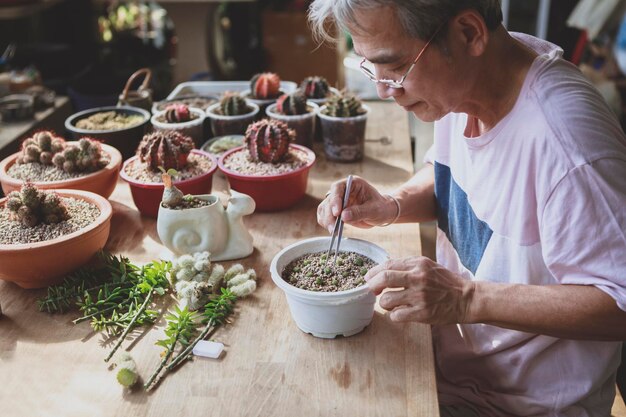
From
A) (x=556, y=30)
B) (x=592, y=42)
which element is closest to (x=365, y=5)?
(x=592, y=42)

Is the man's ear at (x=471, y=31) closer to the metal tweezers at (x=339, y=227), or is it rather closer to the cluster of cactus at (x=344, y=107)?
the metal tweezers at (x=339, y=227)

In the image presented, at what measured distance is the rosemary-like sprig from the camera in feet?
4.03

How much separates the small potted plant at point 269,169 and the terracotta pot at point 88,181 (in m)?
0.34

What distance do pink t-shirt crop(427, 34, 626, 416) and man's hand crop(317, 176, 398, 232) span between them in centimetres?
18

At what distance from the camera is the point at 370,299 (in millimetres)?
1270

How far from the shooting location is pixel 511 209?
1.32 m

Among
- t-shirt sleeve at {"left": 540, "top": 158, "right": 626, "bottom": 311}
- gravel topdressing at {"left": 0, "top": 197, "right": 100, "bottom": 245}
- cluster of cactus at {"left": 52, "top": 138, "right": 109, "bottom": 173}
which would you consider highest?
t-shirt sleeve at {"left": 540, "top": 158, "right": 626, "bottom": 311}

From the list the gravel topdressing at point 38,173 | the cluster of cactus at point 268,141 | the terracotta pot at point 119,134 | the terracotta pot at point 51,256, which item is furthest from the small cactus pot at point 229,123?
the terracotta pot at point 51,256

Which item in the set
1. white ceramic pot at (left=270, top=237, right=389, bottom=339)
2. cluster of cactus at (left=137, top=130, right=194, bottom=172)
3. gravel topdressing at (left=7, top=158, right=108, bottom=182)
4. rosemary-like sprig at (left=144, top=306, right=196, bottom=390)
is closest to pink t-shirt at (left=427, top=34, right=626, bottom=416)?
white ceramic pot at (left=270, top=237, right=389, bottom=339)

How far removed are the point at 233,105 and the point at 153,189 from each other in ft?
2.12

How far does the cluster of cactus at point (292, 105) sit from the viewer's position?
7.43 ft

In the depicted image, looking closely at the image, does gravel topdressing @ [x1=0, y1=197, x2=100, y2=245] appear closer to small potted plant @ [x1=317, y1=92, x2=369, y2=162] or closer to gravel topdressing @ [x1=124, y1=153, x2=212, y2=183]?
gravel topdressing @ [x1=124, y1=153, x2=212, y2=183]

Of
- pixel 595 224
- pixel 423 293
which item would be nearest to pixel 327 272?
pixel 423 293

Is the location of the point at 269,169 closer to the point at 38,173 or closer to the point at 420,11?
the point at 38,173
